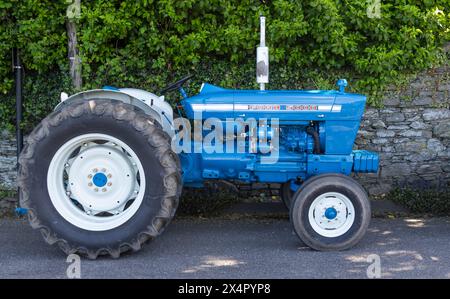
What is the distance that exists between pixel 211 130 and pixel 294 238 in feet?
4.31

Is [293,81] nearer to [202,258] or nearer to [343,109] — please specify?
[343,109]

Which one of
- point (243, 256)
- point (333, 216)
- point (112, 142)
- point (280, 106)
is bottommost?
point (243, 256)

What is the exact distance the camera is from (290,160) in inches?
242

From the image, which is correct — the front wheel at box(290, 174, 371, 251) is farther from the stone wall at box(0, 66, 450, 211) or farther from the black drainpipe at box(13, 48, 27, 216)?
the black drainpipe at box(13, 48, 27, 216)

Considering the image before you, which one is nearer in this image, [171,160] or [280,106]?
[171,160]

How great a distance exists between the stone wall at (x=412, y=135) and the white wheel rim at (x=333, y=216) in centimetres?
207

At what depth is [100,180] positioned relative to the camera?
Answer: 5664 mm

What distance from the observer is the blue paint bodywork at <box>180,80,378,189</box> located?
238 inches

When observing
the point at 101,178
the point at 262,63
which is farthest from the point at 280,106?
the point at 101,178

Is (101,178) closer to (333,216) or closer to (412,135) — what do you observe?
(333,216)

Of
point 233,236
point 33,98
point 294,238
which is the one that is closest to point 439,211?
point 294,238


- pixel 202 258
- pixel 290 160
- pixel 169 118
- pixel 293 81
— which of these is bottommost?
pixel 202 258

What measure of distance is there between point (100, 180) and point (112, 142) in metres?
0.35

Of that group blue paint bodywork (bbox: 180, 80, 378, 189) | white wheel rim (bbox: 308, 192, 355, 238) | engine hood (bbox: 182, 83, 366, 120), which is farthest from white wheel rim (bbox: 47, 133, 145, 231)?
white wheel rim (bbox: 308, 192, 355, 238)
